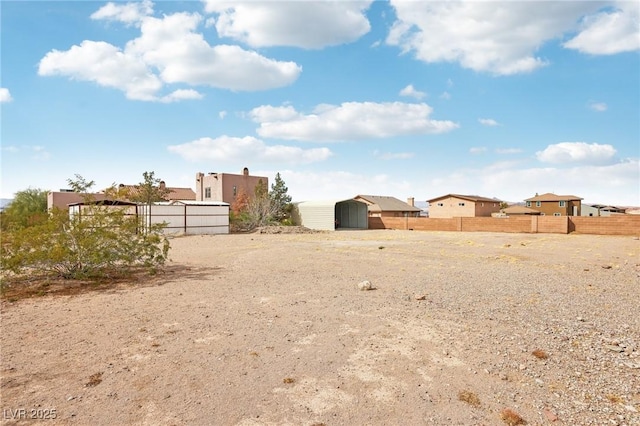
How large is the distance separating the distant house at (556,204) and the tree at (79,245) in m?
61.9

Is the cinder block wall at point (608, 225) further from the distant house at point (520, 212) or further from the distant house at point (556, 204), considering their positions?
the distant house at point (556, 204)

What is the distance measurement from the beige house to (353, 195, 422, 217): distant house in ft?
51.6

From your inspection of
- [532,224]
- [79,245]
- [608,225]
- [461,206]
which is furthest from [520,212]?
[79,245]

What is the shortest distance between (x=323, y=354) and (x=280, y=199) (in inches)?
1354

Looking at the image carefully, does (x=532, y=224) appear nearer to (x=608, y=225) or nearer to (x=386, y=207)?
(x=608, y=225)

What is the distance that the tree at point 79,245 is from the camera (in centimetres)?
900

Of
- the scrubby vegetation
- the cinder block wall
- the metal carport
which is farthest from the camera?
the metal carport

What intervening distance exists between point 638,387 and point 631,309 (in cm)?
399

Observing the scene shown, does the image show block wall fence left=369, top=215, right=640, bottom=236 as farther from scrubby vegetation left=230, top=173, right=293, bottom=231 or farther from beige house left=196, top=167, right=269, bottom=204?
beige house left=196, top=167, right=269, bottom=204

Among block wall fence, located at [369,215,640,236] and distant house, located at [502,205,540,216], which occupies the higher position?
distant house, located at [502,205,540,216]

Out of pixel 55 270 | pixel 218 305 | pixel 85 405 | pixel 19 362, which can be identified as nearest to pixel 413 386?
pixel 85 405

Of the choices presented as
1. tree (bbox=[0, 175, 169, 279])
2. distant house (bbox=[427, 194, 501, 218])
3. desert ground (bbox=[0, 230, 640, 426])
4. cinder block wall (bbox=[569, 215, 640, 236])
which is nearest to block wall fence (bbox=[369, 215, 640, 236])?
cinder block wall (bbox=[569, 215, 640, 236])

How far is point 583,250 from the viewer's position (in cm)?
1788

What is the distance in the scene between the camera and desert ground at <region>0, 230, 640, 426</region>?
3645 millimetres
